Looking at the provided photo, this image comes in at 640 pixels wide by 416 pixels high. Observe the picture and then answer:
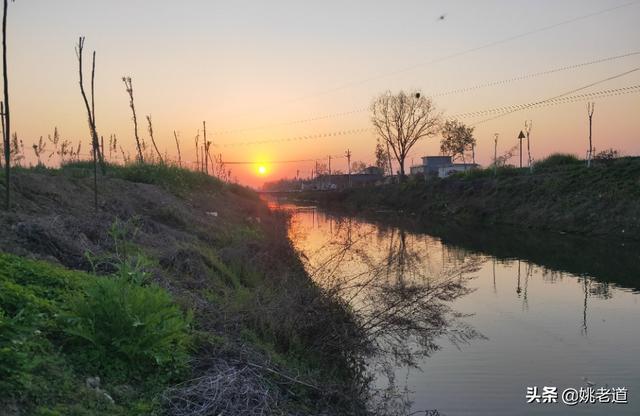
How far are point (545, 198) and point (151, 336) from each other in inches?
1424

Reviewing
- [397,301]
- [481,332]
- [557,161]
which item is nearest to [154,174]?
[481,332]

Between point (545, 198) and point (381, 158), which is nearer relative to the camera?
point (545, 198)

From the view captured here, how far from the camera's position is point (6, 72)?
11.1 meters

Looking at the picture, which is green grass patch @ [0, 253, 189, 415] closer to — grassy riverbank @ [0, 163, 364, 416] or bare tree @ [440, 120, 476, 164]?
grassy riverbank @ [0, 163, 364, 416]

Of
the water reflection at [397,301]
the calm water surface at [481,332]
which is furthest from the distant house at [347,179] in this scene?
the water reflection at [397,301]

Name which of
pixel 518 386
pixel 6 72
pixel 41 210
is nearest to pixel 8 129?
pixel 6 72

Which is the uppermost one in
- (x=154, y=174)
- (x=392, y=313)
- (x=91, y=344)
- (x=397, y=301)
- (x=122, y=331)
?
(x=154, y=174)

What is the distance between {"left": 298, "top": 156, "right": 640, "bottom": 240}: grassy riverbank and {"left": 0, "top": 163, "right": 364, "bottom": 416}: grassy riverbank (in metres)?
24.1

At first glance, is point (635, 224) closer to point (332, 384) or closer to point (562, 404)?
point (562, 404)

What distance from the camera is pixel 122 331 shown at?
5273 millimetres

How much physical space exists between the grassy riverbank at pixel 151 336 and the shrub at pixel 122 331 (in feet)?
0.03

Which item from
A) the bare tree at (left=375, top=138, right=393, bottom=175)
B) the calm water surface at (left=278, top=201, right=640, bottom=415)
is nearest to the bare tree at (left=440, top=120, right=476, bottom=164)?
A: the bare tree at (left=375, top=138, right=393, bottom=175)

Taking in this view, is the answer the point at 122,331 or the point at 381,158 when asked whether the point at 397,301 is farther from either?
the point at 381,158

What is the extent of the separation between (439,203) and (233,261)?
131 feet
